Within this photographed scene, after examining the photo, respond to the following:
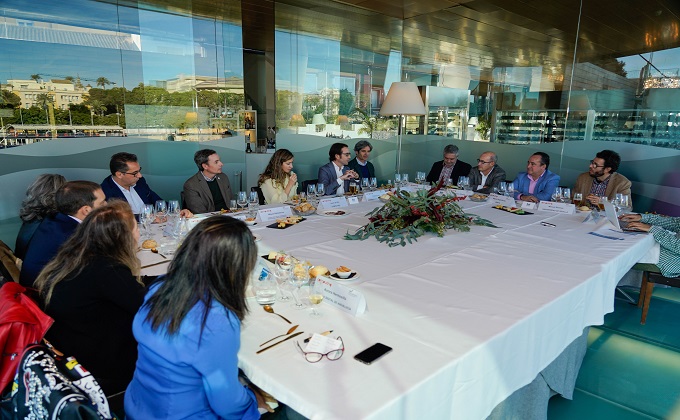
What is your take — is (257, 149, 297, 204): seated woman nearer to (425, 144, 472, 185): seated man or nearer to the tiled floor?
(425, 144, 472, 185): seated man

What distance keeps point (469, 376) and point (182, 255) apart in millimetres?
981

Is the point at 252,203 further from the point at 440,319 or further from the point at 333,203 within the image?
the point at 440,319

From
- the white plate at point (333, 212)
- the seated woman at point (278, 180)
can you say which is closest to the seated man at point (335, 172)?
the seated woman at point (278, 180)

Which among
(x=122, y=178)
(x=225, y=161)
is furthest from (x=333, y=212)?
(x=225, y=161)

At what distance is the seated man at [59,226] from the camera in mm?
1966

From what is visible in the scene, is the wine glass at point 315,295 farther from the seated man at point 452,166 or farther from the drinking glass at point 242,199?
the seated man at point 452,166

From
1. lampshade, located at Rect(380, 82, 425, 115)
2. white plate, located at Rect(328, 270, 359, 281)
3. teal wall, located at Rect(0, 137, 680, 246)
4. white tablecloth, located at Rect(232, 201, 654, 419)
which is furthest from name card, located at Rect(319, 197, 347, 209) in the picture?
teal wall, located at Rect(0, 137, 680, 246)

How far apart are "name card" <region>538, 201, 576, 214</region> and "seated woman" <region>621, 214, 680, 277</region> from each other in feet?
1.52

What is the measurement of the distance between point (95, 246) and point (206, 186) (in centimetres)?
231

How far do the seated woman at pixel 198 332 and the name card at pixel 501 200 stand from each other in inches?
122

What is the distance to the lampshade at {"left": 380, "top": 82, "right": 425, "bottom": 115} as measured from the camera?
486cm

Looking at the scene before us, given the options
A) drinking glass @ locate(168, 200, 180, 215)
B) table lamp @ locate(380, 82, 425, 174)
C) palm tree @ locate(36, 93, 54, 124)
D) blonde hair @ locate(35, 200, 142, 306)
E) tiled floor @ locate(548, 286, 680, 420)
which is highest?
table lamp @ locate(380, 82, 425, 174)

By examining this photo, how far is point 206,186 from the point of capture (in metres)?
3.83

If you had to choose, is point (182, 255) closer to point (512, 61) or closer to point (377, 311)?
point (377, 311)
